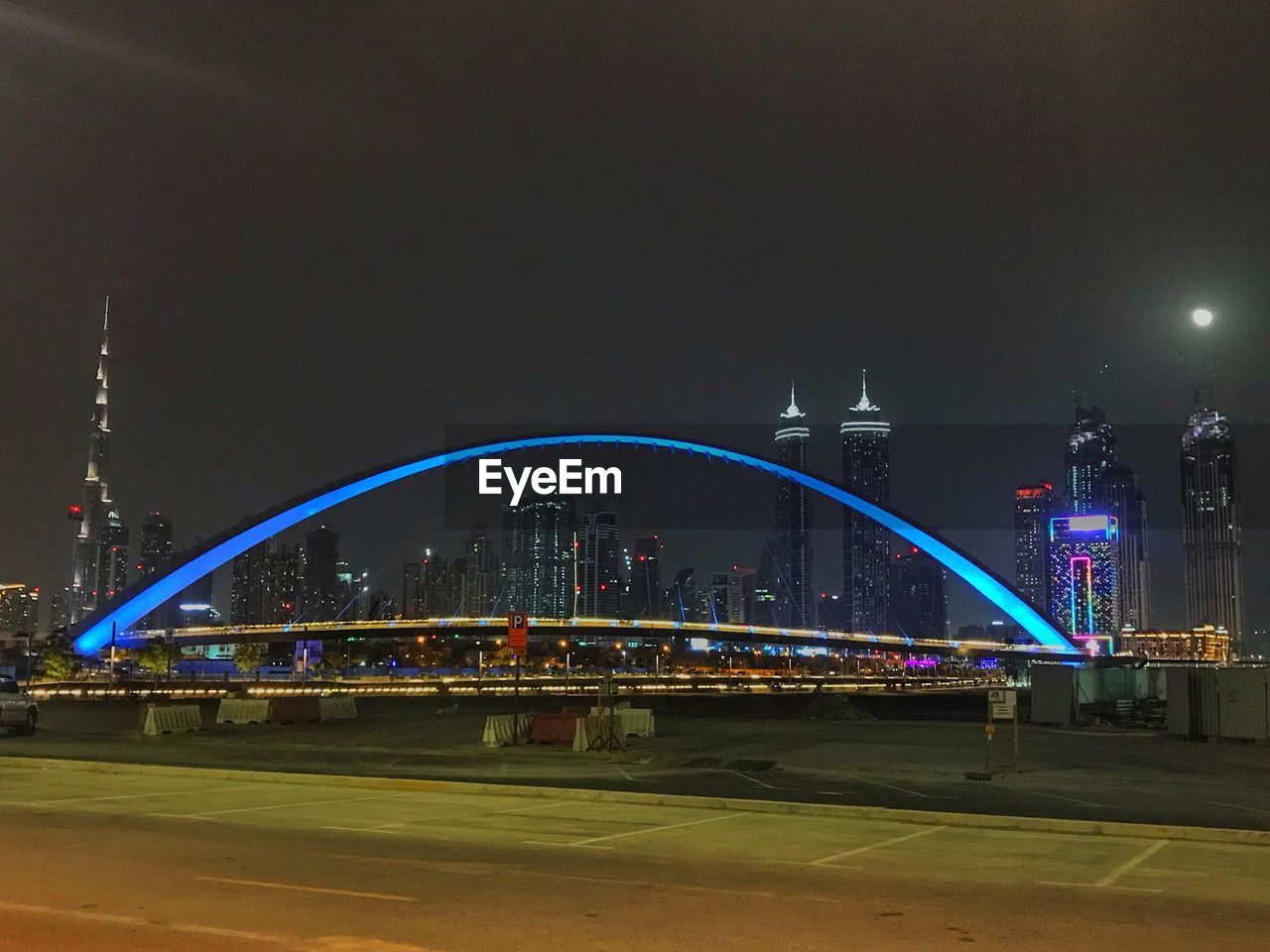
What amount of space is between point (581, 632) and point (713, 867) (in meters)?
112

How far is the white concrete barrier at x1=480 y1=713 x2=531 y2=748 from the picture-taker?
96.3 feet

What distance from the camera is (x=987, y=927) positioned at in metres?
9.77

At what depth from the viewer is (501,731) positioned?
29516 mm

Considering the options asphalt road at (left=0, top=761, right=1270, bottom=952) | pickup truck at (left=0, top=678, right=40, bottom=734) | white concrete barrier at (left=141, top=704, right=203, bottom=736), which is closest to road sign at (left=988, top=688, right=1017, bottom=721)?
asphalt road at (left=0, top=761, right=1270, bottom=952)

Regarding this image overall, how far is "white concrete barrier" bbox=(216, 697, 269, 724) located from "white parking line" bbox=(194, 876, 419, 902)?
2821cm

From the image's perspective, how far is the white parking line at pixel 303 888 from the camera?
10539 mm

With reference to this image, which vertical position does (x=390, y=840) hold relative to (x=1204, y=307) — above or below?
below

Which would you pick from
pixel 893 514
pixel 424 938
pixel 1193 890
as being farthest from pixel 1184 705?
pixel 893 514

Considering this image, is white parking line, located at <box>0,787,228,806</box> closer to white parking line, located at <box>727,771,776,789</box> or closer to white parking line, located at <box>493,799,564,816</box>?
white parking line, located at <box>493,799,564,816</box>

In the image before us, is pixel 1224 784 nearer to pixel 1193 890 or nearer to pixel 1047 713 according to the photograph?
pixel 1193 890

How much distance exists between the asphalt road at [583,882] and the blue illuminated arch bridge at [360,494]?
9420 centimetres

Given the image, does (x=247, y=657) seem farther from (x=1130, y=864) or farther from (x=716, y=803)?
(x=1130, y=864)

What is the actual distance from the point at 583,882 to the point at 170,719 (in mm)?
26121

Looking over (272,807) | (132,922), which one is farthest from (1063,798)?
(132,922)
